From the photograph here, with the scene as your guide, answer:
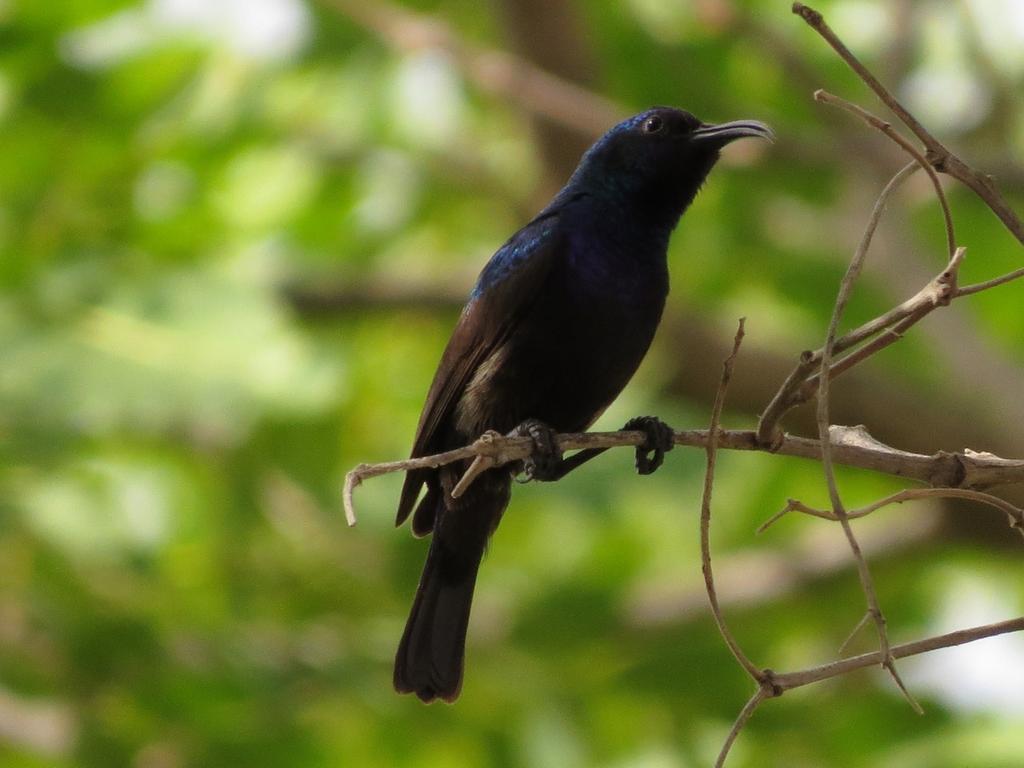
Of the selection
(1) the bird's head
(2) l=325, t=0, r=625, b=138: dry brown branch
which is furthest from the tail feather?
(2) l=325, t=0, r=625, b=138: dry brown branch

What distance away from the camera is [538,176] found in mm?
7996

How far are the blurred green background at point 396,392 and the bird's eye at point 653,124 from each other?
72.4 inches

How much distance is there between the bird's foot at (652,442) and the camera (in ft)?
11.6

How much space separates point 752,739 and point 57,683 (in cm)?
282

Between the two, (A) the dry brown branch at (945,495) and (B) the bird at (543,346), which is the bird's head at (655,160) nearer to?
(B) the bird at (543,346)

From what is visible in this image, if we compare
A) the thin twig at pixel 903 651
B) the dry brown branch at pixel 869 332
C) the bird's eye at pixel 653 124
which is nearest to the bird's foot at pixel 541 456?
the dry brown branch at pixel 869 332

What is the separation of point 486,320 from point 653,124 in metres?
0.97

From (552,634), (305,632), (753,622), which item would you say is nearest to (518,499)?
(552,634)

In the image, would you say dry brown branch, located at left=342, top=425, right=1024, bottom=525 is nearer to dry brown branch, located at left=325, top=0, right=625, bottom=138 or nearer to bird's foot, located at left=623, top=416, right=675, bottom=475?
bird's foot, located at left=623, top=416, right=675, bottom=475

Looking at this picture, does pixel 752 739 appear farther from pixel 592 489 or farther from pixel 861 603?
pixel 861 603

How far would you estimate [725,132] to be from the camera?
176 inches

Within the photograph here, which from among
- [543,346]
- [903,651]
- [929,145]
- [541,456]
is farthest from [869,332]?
[543,346]

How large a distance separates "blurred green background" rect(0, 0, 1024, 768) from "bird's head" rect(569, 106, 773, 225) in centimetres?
180

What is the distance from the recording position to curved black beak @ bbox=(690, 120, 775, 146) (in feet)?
13.8
